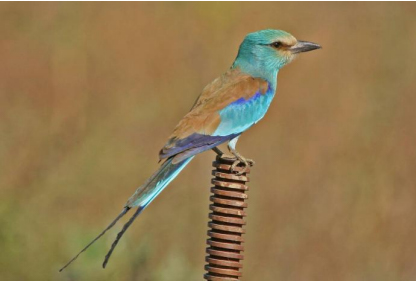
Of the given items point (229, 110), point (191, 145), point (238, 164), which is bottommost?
point (238, 164)

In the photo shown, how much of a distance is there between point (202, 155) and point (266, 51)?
5.95ft

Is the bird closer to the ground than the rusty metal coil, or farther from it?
farther from it

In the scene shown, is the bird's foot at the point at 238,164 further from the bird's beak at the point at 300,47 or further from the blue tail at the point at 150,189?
the bird's beak at the point at 300,47

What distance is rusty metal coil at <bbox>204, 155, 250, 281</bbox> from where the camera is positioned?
4188 mm

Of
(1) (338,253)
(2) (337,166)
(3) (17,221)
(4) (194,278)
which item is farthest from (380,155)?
(3) (17,221)

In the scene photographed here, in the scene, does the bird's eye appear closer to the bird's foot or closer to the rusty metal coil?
the bird's foot

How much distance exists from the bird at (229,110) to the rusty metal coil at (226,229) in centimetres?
16

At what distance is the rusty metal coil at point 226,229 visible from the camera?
4188 millimetres

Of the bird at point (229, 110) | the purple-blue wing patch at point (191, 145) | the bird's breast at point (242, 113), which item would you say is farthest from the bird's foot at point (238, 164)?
the bird's breast at point (242, 113)

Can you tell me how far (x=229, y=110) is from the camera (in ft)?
19.1

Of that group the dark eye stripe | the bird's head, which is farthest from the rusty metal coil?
the dark eye stripe

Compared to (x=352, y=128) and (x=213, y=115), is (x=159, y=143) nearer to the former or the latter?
(x=352, y=128)

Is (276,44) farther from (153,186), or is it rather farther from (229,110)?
(153,186)

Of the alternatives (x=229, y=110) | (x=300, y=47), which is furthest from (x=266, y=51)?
(x=229, y=110)
